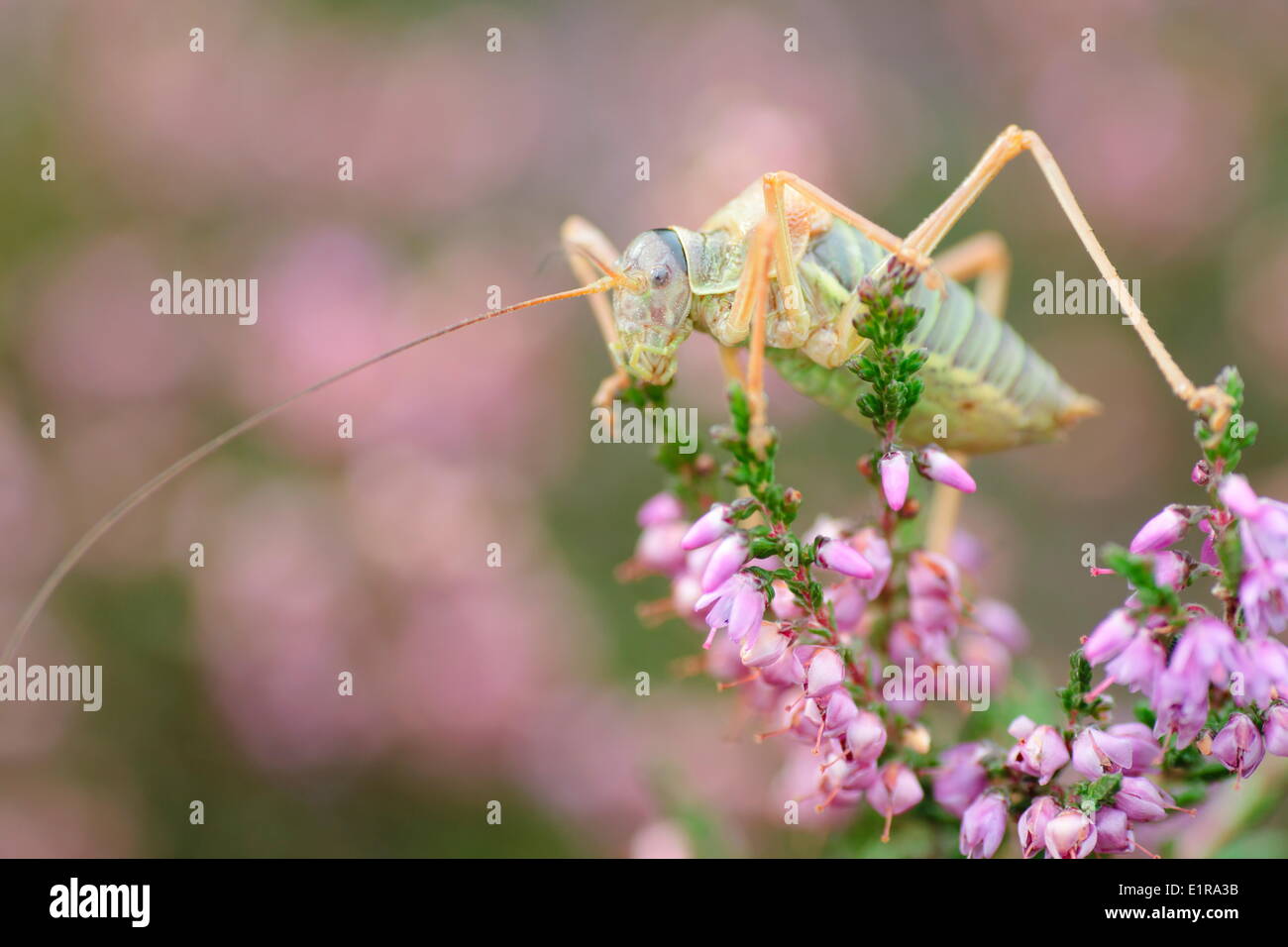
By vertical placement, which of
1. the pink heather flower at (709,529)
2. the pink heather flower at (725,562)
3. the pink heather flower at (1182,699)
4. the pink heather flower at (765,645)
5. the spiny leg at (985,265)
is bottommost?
the pink heather flower at (1182,699)

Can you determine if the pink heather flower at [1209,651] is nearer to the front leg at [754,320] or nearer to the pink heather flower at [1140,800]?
the pink heather flower at [1140,800]

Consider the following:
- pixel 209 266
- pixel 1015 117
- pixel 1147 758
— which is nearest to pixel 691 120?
pixel 1015 117

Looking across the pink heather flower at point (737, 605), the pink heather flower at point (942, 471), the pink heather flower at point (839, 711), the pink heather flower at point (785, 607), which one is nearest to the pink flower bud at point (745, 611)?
the pink heather flower at point (737, 605)

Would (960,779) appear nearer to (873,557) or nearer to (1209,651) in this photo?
(873,557)

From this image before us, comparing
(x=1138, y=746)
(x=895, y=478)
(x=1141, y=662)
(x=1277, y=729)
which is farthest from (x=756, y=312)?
(x=1277, y=729)

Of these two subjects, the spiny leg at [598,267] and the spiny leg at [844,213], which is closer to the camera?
the spiny leg at [844,213]

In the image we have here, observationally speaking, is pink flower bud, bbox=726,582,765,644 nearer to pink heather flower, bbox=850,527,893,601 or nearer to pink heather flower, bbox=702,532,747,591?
pink heather flower, bbox=702,532,747,591

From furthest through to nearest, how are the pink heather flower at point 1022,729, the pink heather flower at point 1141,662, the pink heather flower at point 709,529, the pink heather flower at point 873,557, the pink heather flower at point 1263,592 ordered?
the pink heather flower at point 873,557 < the pink heather flower at point 709,529 < the pink heather flower at point 1022,729 < the pink heather flower at point 1141,662 < the pink heather flower at point 1263,592

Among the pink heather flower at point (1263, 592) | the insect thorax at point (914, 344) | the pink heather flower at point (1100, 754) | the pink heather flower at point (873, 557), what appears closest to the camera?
the pink heather flower at point (1263, 592)
